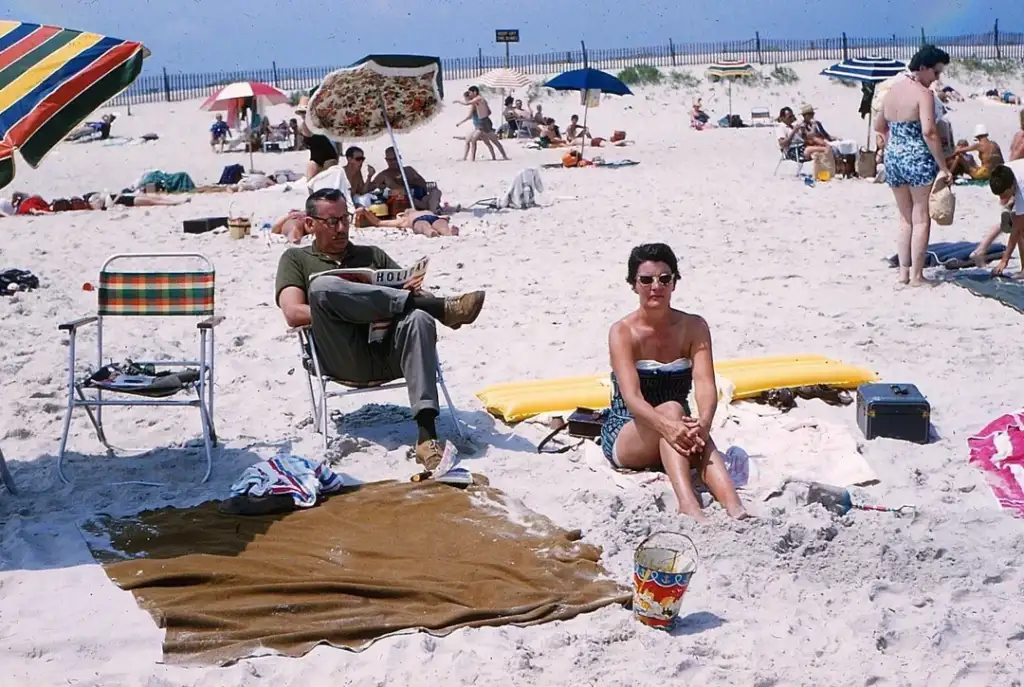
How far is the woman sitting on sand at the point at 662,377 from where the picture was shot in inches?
162

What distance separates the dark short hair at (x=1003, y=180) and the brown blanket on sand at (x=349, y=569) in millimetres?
5048

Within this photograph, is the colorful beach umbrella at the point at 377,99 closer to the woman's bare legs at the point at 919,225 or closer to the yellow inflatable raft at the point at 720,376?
the woman's bare legs at the point at 919,225

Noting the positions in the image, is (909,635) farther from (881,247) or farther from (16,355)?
(881,247)

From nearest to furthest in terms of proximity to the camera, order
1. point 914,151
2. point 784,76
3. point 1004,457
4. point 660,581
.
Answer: point 660,581 < point 1004,457 < point 914,151 < point 784,76

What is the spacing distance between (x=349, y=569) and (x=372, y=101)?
8.24 metres

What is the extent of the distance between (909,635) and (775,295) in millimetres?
4639

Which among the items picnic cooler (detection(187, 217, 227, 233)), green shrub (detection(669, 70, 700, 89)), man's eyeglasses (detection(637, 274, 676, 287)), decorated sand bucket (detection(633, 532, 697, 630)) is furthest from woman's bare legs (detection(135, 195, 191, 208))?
green shrub (detection(669, 70, 700, 89))

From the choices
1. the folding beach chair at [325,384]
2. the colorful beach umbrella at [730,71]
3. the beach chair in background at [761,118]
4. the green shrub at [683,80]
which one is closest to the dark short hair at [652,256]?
the folding beach chair at [325,384]

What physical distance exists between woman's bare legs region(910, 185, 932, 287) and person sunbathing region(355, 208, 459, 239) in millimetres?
4386

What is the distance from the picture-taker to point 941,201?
24.9 feet

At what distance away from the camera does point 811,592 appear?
11.3ft

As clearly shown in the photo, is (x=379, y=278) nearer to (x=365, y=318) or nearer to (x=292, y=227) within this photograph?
(x=365, y=318)

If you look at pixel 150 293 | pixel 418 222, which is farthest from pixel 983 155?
pixel 150 293

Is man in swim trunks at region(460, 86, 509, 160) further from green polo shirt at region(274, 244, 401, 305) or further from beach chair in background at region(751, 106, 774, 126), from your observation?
green polo shirt at region(274, 244, 401, 305)
